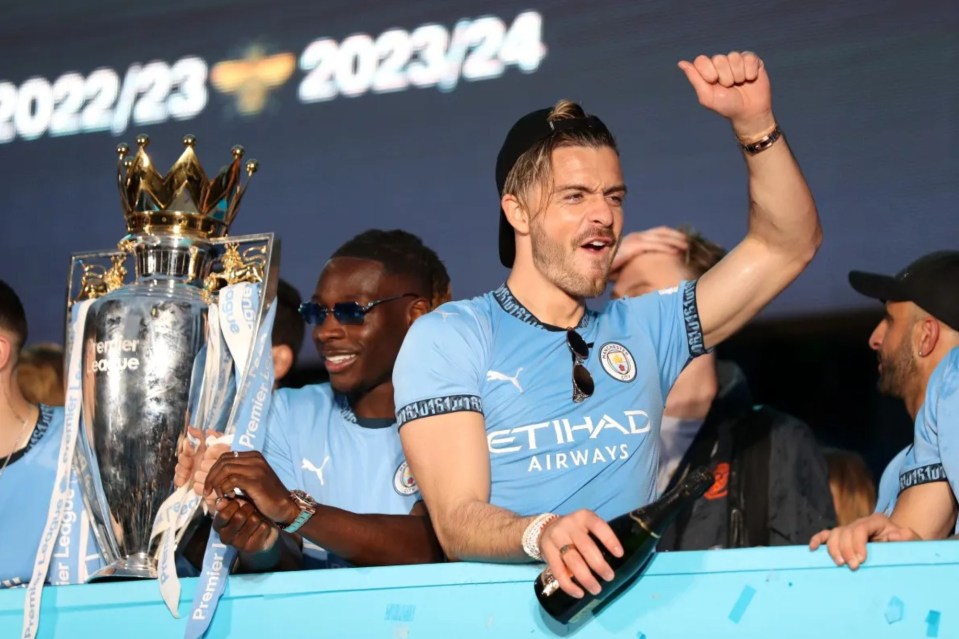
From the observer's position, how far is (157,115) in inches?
160

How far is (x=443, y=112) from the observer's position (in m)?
3.81

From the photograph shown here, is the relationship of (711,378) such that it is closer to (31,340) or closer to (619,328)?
(619,328)

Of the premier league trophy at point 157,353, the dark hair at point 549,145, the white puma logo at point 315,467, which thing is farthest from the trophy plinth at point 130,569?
the dark hair at point 549,145

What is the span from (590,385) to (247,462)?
1.79 ft

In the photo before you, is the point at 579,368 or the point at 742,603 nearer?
the point at 742,603

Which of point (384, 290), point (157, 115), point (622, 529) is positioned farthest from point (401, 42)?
point (622, 529)

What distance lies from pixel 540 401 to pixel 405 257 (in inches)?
39.8

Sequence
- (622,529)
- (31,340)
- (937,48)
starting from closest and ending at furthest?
(622,529) < (937,48) < (31,340)

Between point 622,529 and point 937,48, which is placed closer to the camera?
point 622,529

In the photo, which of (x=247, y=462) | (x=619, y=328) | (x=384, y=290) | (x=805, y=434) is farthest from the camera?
(x=805, y=434)

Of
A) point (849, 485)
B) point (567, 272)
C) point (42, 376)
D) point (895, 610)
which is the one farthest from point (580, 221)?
point (42, 376)

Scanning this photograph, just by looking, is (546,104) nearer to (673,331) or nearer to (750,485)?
(750,485)

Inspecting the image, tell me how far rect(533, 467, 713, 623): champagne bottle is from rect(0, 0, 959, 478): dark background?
6.25ft

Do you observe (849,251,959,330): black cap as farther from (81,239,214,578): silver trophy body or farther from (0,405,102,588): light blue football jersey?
(0,405,102,588): light blue football jersey
